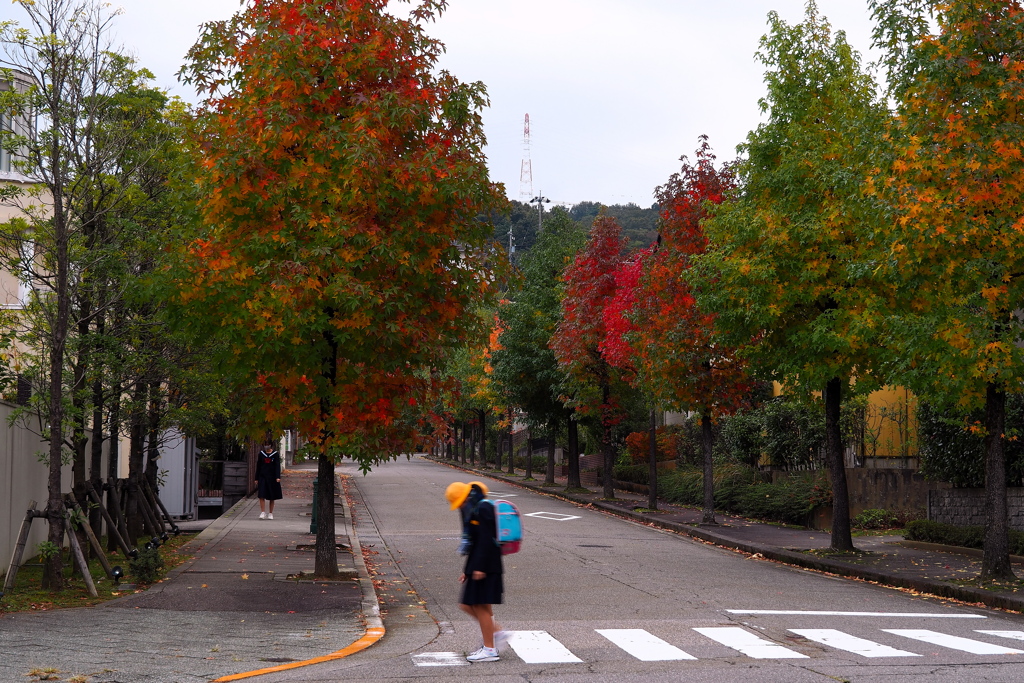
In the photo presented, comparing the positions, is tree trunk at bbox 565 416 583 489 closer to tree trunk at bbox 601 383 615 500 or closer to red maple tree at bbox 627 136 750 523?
tree trunk at bbox 601 383 615 500

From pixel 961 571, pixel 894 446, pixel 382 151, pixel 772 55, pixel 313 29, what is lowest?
pixel 961 571

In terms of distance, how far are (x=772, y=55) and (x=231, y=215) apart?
10885 mm

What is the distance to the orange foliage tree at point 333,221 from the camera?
13180mm

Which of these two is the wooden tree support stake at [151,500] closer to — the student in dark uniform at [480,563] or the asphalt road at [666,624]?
the asphalt road at [666,624]

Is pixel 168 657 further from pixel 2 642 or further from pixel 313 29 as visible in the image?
pixel 313 29

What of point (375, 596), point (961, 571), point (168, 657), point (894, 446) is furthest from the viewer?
point (894, 446)

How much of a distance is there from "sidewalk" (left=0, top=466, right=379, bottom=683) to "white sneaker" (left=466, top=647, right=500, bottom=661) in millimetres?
1356

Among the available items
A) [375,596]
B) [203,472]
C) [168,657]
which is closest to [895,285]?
[375,596]

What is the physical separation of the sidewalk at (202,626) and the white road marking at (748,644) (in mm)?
3595

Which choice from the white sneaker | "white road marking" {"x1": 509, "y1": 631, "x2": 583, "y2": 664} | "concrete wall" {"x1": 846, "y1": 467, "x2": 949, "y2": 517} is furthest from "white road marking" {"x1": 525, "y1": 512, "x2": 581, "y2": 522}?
the white sneaker

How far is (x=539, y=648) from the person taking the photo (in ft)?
32.1

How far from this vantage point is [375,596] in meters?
13.4

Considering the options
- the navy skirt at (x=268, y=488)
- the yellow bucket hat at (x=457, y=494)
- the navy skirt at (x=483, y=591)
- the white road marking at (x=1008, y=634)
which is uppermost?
the yellow bucket hat at (x=457, y=494)

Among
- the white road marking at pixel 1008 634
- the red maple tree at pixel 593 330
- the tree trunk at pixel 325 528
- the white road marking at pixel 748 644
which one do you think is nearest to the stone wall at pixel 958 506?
the white road marking at pixel 1008 634
